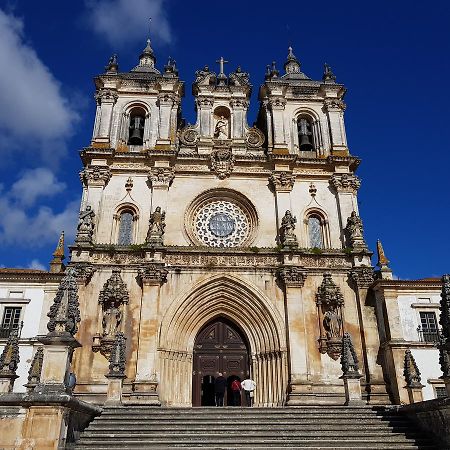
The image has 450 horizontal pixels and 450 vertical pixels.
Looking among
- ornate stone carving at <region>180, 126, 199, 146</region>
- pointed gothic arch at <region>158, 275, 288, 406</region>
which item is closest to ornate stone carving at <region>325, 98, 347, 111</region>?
ornate stone carving at <region>180, 126, 199, 146</region>

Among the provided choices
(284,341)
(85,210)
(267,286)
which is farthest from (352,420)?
(85,210)

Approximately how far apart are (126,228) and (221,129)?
804cm

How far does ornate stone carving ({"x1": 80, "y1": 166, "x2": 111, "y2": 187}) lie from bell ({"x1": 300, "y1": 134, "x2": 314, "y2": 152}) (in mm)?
11024

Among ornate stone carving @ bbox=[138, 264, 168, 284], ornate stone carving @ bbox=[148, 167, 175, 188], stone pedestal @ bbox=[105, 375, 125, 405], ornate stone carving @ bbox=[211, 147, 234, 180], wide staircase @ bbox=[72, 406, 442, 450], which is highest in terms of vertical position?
ornate stone carving @ bbox=[211, 147, 234, 180]

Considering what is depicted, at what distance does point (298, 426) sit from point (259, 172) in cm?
1379

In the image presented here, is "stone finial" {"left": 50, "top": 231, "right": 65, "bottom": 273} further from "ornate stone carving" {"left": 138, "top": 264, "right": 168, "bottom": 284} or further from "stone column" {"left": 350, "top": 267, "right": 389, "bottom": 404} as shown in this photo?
"stone column" {"left": 350, "top": 267, "right": 389, "bottom": 404}

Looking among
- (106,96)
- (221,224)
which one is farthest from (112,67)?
(221,224)

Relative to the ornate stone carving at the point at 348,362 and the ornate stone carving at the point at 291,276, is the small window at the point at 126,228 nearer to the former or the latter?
the ornate stone carving at the point at 291,276

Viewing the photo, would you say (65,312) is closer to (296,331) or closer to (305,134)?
(296,331)

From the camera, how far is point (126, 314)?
20109 millimetres

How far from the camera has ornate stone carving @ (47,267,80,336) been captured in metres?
11.6

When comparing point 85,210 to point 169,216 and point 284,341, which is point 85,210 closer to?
point 169,216

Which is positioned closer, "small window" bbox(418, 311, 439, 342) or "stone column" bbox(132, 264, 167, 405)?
"stone column" bbox(132, 264, 167, 405)

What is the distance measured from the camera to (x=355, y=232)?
885 inches
